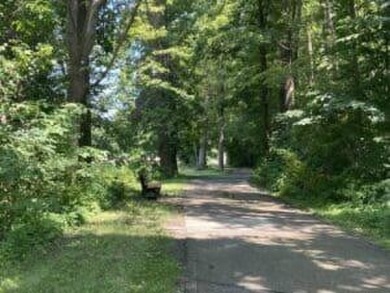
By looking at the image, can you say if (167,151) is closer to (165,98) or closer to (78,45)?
(165,98)

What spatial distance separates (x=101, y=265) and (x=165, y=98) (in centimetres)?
2309

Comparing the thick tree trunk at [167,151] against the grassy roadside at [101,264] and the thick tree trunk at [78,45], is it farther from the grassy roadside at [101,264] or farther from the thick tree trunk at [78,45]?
the grassy roadside at [101,264]

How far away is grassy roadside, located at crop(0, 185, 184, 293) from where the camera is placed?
7.84 meters

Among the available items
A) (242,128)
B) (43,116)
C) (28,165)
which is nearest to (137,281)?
(28,165)

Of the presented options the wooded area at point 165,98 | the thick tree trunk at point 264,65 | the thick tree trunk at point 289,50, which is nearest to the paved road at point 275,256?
the wooded area at point 165,98

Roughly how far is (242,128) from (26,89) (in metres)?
27.2

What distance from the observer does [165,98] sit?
31.7 m

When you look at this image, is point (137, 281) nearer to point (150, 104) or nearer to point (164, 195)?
point (164, 195)

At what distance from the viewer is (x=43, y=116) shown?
13195 mm

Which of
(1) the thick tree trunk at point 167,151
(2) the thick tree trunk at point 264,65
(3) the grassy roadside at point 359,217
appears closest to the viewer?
(3) the grassy roadside at point 359,217

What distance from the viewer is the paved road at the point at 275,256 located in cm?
837

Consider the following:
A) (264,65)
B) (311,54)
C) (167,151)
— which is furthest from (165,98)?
(311,54)

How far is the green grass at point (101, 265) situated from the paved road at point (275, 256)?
43cm

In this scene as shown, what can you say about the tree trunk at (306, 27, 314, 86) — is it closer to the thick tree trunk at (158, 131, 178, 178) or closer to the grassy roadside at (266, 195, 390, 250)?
the grassy roadside at (266, 195, 390, 250)
